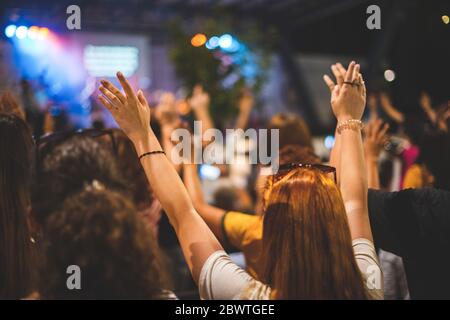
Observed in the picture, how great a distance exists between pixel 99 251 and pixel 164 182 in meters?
0.34

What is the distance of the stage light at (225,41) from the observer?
717cm

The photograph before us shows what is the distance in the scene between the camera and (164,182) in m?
1.25

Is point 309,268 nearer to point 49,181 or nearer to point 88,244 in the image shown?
point 88,244

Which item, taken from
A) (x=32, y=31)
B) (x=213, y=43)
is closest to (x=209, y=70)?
(x=213, y=43)

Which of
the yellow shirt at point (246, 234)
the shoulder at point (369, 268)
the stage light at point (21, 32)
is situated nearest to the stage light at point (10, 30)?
the stage light at point (21, 32)

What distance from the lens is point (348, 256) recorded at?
3.52 feet

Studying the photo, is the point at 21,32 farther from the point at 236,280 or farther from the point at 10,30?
the point at 236,280

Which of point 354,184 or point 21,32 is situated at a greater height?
point 21,32

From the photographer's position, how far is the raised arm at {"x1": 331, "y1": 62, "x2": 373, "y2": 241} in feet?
Result: 4.23

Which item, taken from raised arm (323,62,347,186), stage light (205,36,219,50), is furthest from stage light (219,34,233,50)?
raised arm (323,62,347,186)

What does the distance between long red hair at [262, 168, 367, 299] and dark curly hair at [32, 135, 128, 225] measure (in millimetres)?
335

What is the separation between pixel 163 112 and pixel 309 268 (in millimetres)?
1265

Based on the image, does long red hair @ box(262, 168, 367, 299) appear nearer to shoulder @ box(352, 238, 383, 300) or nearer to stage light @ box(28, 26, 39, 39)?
shoulder @ box(352, 238, 383, 300)

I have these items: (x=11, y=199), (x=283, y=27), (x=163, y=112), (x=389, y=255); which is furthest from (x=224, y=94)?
(x=11, y=199)
